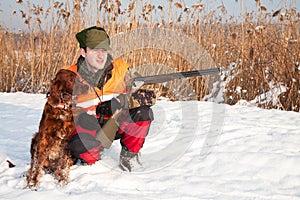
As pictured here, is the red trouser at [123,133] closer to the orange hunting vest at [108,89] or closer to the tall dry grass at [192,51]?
Result: the orange hunting vest at [108,89]

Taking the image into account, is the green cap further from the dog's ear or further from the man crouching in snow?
the dog's ear

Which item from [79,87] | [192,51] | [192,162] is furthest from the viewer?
[192,51]

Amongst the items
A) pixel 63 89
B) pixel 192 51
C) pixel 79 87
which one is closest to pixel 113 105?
pixel 79 87

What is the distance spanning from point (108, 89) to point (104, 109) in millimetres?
173

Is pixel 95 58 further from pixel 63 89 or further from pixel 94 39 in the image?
pixel 63 89

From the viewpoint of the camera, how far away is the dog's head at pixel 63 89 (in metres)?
2.12

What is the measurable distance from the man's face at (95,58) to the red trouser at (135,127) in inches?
16.5

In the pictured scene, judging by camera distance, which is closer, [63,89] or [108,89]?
[63,89]

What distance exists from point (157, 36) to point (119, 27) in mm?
643

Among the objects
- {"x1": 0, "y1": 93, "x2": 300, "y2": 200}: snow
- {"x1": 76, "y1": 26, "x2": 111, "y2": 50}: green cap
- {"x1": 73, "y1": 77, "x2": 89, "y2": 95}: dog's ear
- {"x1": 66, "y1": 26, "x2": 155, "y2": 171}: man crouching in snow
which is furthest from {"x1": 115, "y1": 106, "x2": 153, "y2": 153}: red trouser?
{"x1": 76, "y1": 26, "x2": 111, "y2": 50}: green cap

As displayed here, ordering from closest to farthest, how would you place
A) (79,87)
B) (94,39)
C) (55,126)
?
1. (55,126)
2. (79,87)
3. (94,39)

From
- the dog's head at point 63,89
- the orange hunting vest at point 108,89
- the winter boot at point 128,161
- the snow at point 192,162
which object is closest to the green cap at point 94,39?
the orange hunting vest at point 108,89

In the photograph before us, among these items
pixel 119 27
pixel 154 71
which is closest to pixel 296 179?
pixel 154 71

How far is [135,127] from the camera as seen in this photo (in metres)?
2.50
